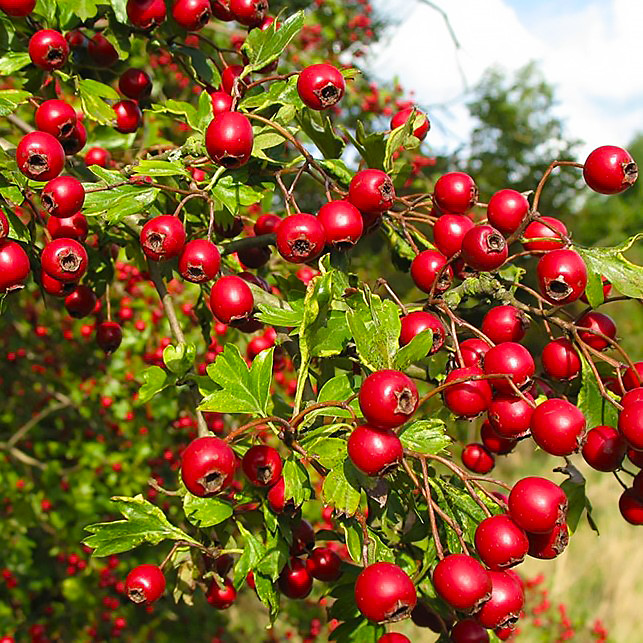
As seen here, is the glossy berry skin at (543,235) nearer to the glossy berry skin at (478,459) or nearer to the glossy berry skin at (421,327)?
the glossy berry skin at (421,327)

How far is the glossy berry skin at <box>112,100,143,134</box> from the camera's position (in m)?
1.60

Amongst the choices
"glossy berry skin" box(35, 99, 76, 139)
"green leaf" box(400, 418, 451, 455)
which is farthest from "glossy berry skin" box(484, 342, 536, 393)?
"glossy berry skin" box(35, 99, 76, 139)

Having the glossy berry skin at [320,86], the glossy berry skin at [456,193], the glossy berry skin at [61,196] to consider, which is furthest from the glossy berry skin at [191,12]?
the glossy berry skin at [456,193]

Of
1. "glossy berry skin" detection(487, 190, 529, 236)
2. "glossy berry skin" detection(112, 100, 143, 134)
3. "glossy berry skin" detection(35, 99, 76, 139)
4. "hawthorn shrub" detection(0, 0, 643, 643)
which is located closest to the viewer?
"hawthorn shrub" detection(0, 0, 643, 643)

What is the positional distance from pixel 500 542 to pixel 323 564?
0.42 m

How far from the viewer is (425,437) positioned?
104cm

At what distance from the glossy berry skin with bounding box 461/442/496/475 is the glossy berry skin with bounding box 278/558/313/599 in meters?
0.37

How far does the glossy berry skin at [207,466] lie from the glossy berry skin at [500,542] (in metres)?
0.37

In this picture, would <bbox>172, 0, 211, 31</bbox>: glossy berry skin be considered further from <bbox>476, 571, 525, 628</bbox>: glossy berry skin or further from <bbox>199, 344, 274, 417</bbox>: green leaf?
<bbox>476, 571, 525, 628</bbox>: glossy berry skin

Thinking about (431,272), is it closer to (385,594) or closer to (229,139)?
(229,139)

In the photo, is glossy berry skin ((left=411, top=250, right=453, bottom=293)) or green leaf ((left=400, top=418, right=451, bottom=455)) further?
glossy berry skin ((left=411, top=250, right=453, bottom=293))

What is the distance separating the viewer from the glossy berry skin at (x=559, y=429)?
974mm

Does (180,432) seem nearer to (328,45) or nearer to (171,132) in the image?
(171,132)

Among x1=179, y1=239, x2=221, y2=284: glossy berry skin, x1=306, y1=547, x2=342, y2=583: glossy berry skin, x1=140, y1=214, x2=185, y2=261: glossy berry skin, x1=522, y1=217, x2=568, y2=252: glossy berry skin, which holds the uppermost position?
x1=522, y1=217, x2=568, y2=252: glossy berry skin
